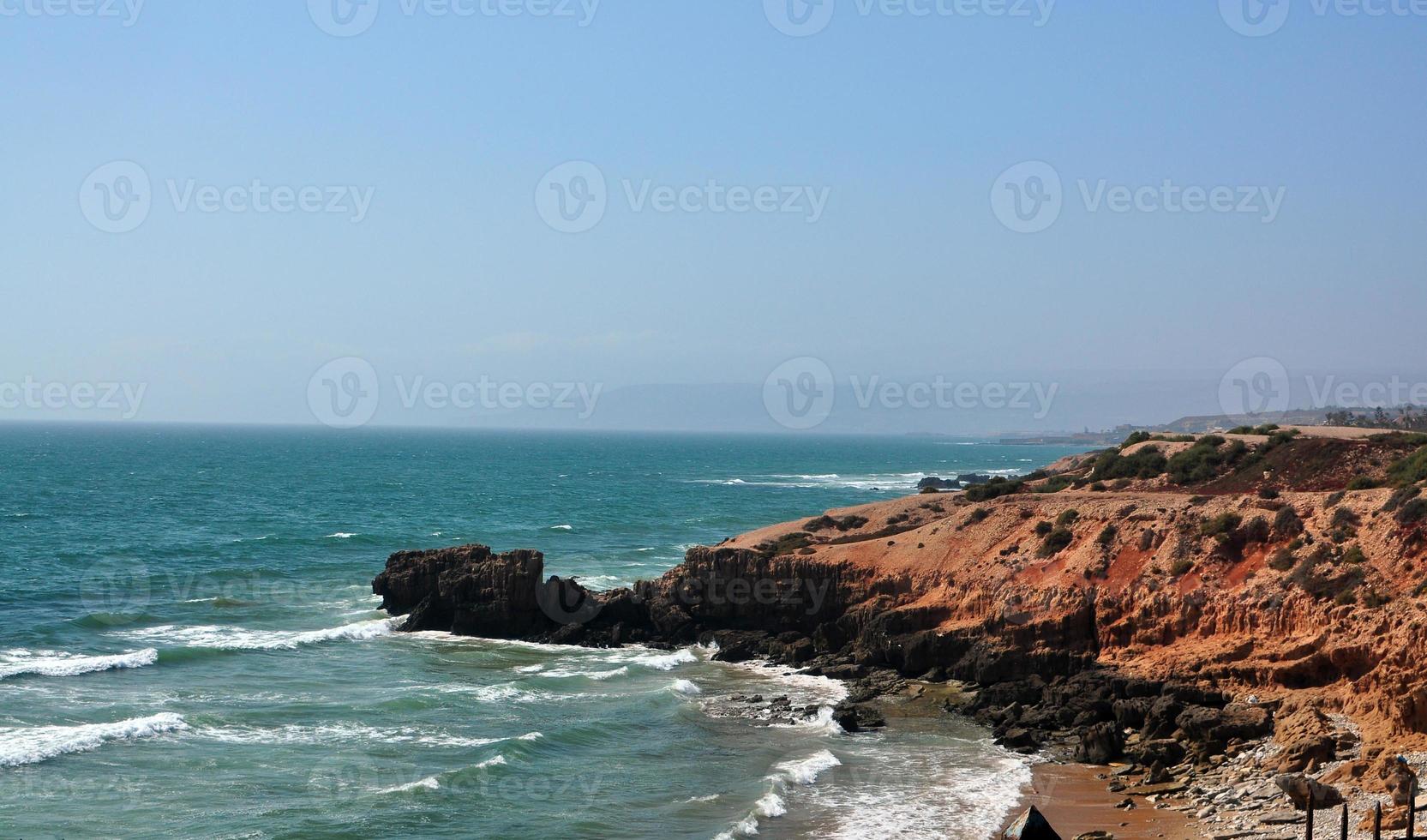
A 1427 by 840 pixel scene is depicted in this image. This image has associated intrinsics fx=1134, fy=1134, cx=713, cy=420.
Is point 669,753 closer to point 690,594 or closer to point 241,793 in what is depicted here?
point 241,793

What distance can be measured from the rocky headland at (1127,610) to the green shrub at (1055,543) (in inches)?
5.4

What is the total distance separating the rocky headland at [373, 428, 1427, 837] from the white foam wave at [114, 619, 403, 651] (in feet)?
7.37

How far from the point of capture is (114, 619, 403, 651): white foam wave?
42000 millimetres

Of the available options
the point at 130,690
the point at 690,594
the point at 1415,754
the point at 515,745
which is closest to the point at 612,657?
the point at 690,594

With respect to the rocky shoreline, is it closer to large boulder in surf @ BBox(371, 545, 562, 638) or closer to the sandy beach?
large boulder in surf @ BBox(371, 545, 562, 638)

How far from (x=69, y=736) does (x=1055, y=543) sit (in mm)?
29944

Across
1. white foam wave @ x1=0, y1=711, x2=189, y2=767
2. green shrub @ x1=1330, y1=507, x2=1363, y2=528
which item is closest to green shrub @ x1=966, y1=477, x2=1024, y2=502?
green shrub @ x1=1330, y1=507, x2=1363, y2=528

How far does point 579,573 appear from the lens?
186ft

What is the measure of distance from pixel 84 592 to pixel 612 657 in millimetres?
26855

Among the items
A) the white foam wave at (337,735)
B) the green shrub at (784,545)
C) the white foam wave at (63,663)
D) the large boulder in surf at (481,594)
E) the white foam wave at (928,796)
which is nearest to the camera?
the white foam wave at (928,796)

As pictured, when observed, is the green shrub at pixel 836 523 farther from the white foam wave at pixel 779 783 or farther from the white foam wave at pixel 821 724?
the white foam wave at pixel 779 783

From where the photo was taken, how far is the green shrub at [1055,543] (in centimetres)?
3822

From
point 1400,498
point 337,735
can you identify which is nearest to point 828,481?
point 1400,498

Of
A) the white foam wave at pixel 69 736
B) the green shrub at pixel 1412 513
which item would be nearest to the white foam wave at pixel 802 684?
the green shrub at pixel 1412 513
